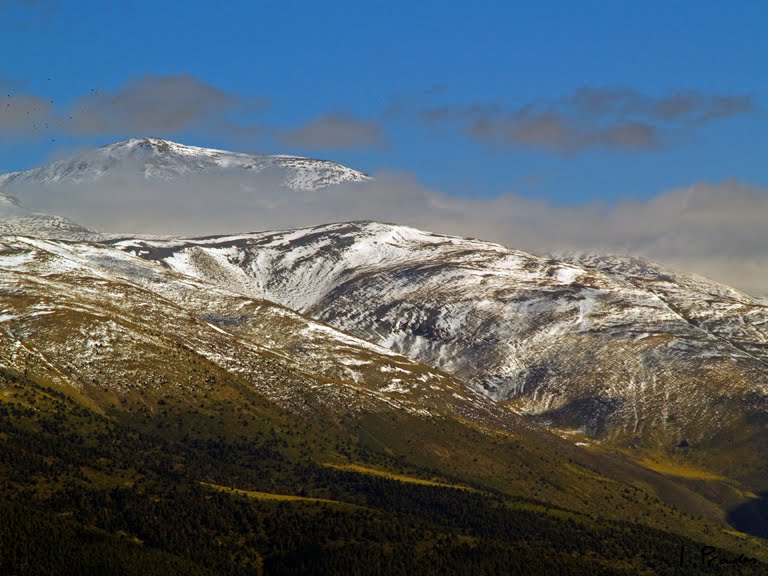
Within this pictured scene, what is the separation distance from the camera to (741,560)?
13712 cm

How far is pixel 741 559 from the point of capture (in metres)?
136

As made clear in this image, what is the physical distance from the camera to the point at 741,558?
137m

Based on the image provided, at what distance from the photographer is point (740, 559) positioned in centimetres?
13625

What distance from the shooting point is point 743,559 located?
136 meters

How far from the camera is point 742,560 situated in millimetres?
136875

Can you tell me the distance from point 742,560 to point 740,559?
0.78 metres

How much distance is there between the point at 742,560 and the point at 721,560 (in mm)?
6917

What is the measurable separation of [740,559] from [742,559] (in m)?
0.29

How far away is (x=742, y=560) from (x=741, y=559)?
47cm

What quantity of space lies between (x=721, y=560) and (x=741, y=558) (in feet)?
22.8

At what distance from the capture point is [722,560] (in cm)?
13138

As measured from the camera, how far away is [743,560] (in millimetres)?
136750

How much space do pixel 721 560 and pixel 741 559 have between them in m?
6.46

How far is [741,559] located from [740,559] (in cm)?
31
